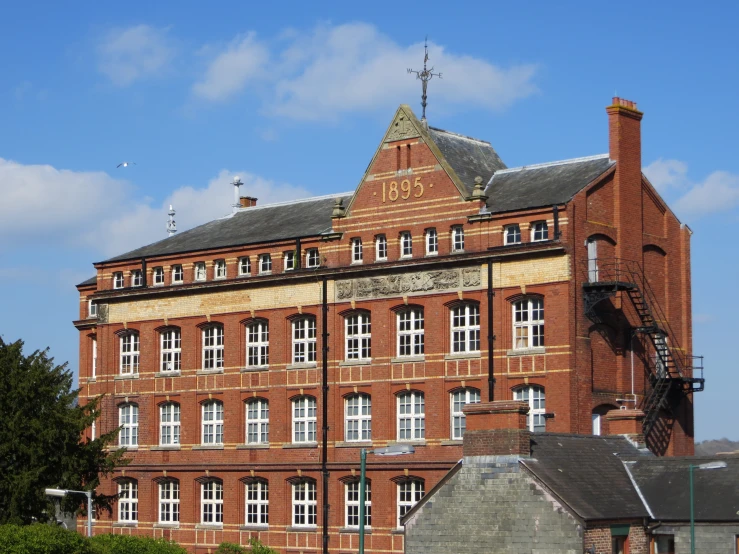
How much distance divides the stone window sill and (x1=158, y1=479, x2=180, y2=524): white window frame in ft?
58.9

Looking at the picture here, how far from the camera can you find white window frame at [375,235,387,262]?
57.8 m

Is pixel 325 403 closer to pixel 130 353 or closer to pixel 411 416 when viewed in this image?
pixel 411 416

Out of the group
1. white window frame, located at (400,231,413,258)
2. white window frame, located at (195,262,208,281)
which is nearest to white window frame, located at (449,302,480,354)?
white window frame, located at (400,231,413,258)

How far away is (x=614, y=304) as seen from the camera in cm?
5406

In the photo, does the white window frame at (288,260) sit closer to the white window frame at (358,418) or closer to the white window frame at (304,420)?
the white window frame at (304,420)

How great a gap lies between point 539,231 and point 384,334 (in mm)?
7930

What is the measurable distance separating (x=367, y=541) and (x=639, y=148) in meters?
18.5

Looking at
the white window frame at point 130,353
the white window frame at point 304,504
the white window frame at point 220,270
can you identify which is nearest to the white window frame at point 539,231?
the white window frame at point 304,504

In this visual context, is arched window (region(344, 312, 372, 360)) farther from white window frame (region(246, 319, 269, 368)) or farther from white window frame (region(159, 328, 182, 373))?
white window frame (region(159, 328, 182, 373))

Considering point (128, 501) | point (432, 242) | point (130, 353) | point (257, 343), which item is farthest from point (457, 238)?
point (128, 501)

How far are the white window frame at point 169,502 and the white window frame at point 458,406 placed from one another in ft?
48.2

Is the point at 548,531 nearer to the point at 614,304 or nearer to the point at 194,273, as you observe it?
the point at 614,304

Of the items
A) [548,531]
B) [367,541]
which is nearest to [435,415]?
[367,541]

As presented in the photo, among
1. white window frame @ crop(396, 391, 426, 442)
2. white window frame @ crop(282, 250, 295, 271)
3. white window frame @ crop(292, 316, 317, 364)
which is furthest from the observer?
white window frame @ crop(282, 250, 295, 271)
